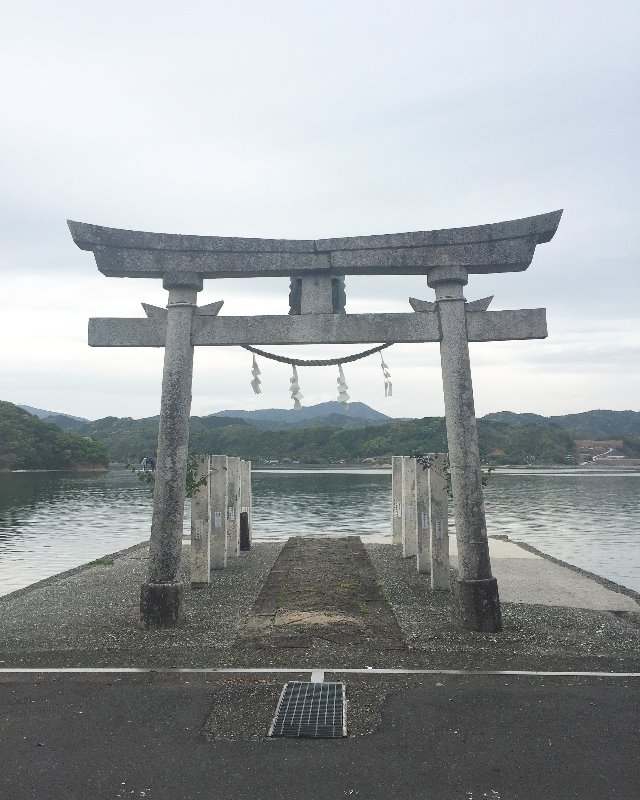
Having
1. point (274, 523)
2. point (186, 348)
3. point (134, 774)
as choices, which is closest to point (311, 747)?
point (134, 774)

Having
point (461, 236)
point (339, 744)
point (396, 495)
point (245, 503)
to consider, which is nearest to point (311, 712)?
point (339, 744)

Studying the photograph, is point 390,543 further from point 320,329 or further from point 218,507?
point 320,329

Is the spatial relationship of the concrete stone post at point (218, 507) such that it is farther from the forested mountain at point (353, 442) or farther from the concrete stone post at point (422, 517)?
the forested mountain at point (353, 442)

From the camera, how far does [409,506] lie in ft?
48.1

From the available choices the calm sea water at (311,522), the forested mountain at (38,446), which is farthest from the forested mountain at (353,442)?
the calm sea water at (311,522)

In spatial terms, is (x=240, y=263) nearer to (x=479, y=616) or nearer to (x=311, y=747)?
(x=479, y=616)

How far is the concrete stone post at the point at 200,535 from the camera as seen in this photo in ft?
38.7

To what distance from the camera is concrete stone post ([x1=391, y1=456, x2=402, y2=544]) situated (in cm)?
1603

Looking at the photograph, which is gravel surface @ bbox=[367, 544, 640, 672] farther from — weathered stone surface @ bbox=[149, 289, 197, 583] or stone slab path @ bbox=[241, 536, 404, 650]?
weathered stone surface @ bbox=[149, 289, 197, 583]

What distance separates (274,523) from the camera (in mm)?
29250

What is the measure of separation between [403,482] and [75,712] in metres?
10.0

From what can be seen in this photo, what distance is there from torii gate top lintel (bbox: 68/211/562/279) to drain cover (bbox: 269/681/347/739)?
568 centimetres

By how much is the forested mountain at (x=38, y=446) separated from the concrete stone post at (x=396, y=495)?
80.2 meters

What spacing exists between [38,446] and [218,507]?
278ft
